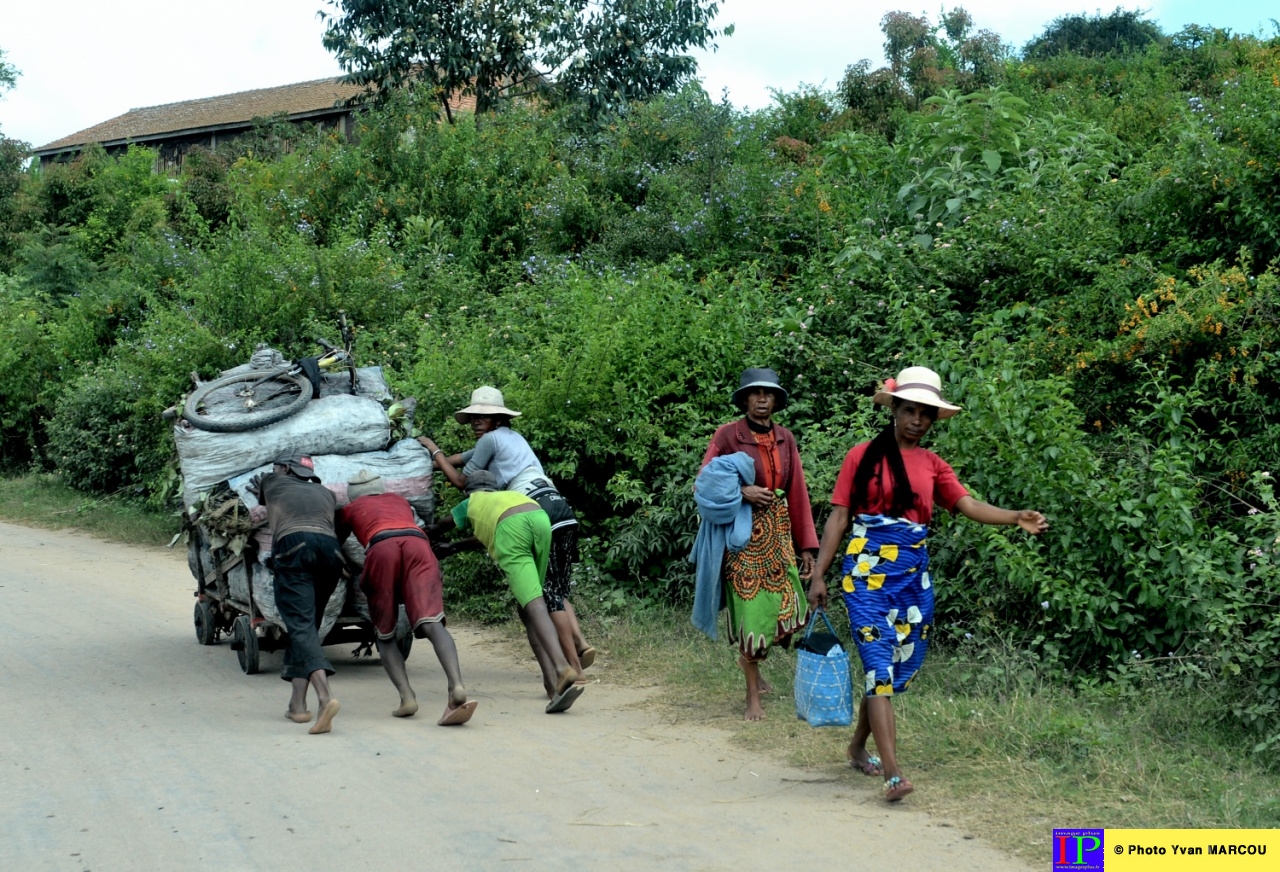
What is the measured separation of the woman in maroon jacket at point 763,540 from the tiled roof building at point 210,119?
1450 inches

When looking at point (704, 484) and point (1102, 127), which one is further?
point (1102, 127)

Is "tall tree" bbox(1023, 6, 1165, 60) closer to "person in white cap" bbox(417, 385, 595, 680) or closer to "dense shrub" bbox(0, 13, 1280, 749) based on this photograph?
"dense shrub" bbox(0, 13, 1280, 749)

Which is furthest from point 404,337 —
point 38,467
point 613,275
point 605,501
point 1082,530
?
point 38,467

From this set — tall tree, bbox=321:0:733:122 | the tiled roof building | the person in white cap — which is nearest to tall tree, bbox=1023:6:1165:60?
tall tree, bbox=321:0:733:122

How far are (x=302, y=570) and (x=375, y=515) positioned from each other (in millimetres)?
534

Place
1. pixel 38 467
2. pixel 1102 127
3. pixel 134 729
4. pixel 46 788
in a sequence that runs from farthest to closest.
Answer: pixel 38 467
pixel 1102 127
pixel 134 729
pixel 46 788

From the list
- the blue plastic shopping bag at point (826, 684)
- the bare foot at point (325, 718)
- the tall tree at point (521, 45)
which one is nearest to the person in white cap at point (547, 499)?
the bare foot at point (325, 718)

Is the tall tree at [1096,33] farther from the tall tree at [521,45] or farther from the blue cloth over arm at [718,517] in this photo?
the blue cloth over arm at [718,517]

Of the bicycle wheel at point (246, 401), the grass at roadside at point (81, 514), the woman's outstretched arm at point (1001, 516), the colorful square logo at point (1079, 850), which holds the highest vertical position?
the bicycle wheel at point (246, 401)

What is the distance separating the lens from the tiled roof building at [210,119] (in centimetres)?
4331

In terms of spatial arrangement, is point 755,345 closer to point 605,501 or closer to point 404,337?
point 605,501

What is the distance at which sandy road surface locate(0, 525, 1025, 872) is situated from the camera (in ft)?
15.5

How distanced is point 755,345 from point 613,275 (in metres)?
1.71

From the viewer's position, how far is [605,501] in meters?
9.96
